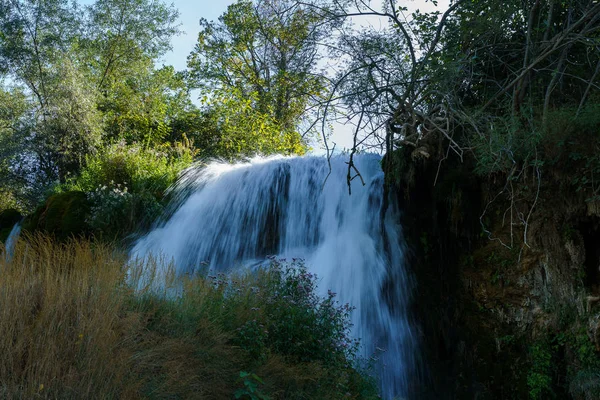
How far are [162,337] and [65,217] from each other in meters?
8.10

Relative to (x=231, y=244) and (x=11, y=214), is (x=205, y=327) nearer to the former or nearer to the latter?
(x=231, y=244)

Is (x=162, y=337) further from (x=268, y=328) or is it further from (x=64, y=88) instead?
(x=64, y=88)

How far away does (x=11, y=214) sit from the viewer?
1575 cm

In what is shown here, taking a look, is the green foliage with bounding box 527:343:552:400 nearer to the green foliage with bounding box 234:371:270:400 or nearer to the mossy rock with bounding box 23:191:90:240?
the green foliage with bounding box 234:371:270:400

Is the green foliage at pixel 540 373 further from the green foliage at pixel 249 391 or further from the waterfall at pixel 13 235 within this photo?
the waterfall at pixel 13 235

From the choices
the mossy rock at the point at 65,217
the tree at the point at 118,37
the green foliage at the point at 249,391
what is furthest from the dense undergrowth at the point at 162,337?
the tree at the point at 118,37

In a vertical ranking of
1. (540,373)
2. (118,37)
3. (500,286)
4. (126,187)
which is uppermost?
(118,37)

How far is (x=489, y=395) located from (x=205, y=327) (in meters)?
4.33

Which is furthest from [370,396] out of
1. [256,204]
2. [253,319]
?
[256,204]

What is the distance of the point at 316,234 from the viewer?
379 inches

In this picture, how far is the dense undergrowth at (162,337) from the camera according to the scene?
4055mm

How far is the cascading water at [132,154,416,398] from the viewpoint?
8.19 m

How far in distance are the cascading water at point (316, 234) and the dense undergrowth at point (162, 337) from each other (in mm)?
1685

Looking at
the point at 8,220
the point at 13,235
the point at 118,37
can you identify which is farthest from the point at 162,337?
the point at 118,37
